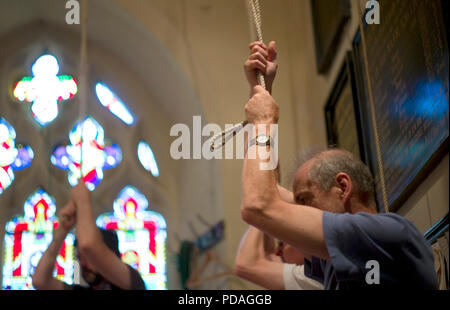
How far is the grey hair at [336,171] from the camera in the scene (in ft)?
5.01

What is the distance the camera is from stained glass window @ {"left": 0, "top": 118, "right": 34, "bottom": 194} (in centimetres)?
441

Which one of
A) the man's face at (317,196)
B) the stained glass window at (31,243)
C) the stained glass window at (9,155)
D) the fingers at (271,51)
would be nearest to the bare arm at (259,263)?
the man's face at (317,196)

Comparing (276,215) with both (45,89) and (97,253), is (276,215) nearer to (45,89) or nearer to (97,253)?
(97,253)

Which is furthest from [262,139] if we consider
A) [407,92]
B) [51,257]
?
[51,257]

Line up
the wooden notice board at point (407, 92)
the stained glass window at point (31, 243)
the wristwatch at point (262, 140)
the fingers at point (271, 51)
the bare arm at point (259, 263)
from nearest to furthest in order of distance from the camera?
the wristwatch at point (262, 140) → the fingers at point (271, 51) → the wooden notice board at point (407, 92) → the bare arm at point (259, 263) → the stained glass window at point (31, 243)

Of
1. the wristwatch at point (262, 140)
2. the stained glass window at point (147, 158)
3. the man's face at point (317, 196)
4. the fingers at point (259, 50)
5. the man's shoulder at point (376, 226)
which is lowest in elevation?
the man's shoulder at point (376, 226)

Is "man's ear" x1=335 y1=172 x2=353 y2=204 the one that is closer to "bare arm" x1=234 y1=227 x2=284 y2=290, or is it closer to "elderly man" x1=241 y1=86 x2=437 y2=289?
"elderly man" x1=241 y1=86 x2=437 y2=289

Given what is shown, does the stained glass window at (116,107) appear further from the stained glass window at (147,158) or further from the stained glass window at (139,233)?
the stained glass window at (139,233)

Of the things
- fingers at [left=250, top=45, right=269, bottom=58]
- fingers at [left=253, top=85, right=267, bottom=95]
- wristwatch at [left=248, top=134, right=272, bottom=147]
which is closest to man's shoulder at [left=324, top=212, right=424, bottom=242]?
wristwatch at [left=248, top=134, right=272, bottom=147]

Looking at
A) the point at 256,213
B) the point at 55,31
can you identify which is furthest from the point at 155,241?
the point at 256,213

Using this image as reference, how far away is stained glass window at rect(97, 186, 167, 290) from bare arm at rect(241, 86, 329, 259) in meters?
2.95

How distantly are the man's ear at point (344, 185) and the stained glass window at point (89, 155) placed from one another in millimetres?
3060

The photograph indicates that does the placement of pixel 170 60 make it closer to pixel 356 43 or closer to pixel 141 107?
pixel 141 107

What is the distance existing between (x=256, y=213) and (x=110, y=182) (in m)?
3.26
